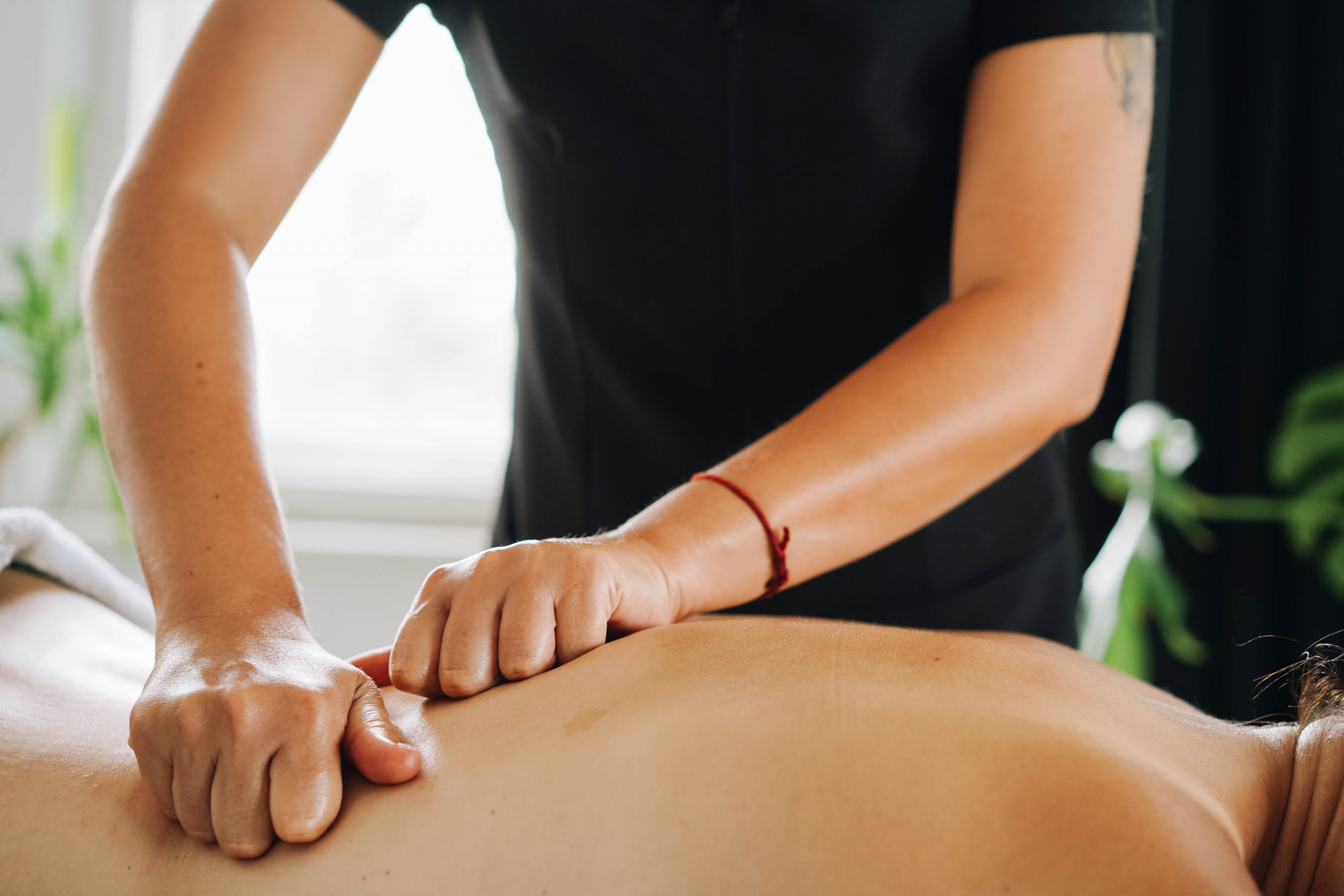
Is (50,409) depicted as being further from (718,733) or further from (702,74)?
(718,733)

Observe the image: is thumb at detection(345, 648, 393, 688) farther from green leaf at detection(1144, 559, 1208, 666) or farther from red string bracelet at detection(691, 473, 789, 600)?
green leaf at detection(1144, 559, 1208, 666)

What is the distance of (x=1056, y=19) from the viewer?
895 mm

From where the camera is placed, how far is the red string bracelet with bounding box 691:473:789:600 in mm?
750

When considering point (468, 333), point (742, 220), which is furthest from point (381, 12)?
point (468, 333)

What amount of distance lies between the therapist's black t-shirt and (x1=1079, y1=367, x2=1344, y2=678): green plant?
940mm

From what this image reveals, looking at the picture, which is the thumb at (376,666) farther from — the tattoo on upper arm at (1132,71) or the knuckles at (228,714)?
the tattoo on upper arm at (1132,71)

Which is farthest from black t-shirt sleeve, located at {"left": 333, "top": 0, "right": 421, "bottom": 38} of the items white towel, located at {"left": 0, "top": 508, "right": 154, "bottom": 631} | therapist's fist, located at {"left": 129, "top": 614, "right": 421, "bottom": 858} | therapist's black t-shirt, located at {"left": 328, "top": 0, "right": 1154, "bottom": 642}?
therapist's fist, located at {"left": 129, "top": 614, "right": 421, "bottom": 858}

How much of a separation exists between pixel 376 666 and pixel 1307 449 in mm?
2116

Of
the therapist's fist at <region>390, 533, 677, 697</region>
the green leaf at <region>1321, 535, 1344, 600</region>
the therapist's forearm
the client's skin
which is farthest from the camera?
the green leaf at <region>1321, 535, 1344, 600</region>

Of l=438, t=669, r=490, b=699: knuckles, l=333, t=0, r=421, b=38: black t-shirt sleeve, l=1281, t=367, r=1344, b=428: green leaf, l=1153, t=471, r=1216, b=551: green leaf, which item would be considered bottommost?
l=1153, t=471, r=1216, b=551: green leaf

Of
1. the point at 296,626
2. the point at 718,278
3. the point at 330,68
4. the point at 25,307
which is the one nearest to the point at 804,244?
the point at 718,278

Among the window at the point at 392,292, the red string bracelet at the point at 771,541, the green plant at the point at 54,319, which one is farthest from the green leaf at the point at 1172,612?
the green plant at the point at 54,319

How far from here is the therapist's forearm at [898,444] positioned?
74 centimetres

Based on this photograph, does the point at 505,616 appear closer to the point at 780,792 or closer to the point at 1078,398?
the point at 780,792
